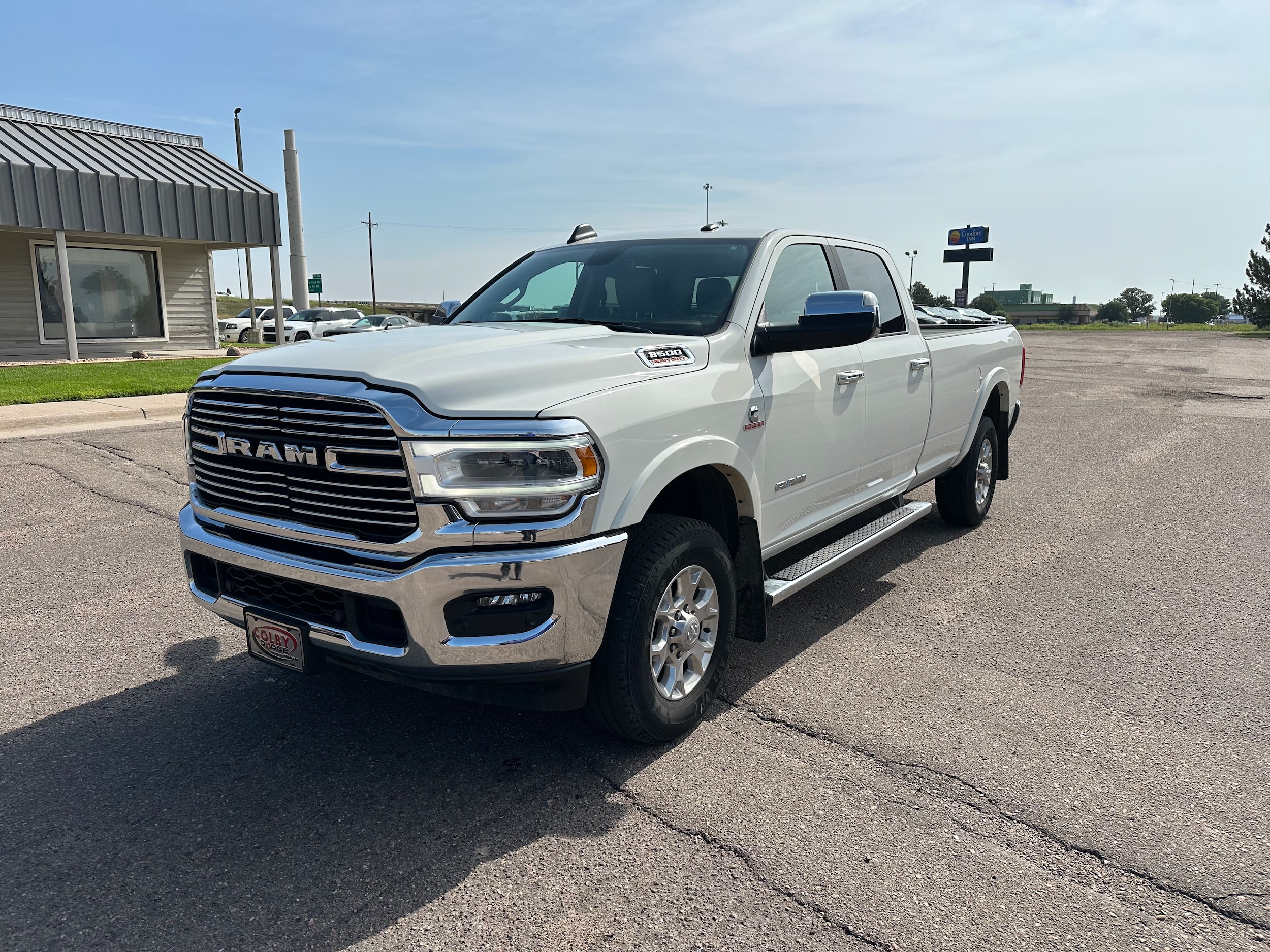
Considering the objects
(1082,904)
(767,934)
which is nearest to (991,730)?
(1082,904)

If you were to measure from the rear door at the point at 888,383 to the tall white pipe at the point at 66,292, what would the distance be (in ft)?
61.9

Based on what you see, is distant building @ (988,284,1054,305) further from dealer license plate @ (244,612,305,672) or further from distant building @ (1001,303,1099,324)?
dealer license plate @ (244,612,305,672)

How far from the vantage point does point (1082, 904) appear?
2648 mm

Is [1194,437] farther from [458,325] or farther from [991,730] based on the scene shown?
[458,325]

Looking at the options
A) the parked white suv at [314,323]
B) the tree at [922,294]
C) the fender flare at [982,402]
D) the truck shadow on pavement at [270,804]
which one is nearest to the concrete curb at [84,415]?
the truck shadow on pavement at [270,804]

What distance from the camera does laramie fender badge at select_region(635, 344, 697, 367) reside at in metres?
3.51

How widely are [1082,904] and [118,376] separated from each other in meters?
15.9

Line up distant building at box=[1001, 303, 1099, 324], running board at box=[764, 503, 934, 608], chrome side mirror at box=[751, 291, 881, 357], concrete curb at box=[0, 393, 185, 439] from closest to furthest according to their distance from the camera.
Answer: chrome side mirror at box=[751, 291, 881, 357]
running board at box=[764, 503, 934, 608]
concrete curb at box=[0, 393, 185, 439]
distant building at box=[1001, 303, 1099, 324]

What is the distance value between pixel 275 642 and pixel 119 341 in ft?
73.7

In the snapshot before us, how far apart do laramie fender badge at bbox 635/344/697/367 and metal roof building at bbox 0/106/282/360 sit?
19.2 metres

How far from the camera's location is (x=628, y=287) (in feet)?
14.8

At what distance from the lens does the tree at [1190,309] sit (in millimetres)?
122875

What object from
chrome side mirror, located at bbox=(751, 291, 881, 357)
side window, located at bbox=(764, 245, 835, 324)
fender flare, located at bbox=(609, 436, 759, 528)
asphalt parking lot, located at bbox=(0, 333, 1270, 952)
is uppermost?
side window, located at bbox=(764, 245, 835, 324)

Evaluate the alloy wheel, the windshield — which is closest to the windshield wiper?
the windshield
